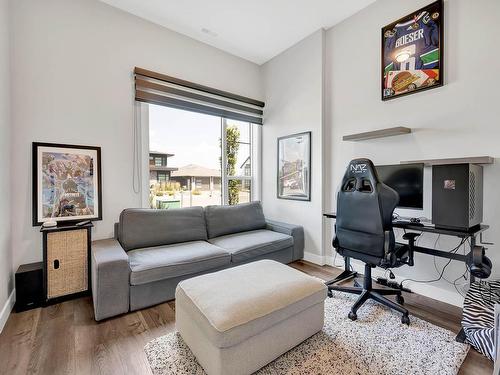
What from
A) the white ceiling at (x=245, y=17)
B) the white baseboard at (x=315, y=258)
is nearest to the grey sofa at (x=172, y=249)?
the white baseboard at (x=315, y=258)

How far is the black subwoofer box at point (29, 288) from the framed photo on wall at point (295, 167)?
117 inches

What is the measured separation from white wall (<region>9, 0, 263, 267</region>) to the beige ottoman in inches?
67.9

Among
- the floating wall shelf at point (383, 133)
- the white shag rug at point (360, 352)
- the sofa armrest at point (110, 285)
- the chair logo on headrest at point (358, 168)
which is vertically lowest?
the white shag rug at point (360, 352)

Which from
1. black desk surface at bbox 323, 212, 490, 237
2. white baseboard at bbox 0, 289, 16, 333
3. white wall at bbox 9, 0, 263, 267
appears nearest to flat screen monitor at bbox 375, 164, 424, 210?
black desk surface at bbox 323, 212, 490, 237

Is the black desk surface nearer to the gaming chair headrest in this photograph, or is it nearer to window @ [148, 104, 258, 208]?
the gaming chair headrest

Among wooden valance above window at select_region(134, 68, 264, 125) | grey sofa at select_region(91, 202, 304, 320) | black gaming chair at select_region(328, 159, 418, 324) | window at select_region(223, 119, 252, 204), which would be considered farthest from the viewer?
window at select_region(223, 119, 252, 204)

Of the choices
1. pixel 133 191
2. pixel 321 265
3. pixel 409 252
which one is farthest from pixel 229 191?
pixel 409 252

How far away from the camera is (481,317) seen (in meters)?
1.62

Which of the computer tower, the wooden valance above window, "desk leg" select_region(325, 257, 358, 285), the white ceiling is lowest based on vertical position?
"desk leg" select_region(325, 257, 358, 285)

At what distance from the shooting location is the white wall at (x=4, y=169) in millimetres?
1899

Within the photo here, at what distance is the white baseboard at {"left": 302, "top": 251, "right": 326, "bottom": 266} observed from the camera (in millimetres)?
3229

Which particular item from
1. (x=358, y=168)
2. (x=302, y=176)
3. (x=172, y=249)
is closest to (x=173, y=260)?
(x=172, y=249)

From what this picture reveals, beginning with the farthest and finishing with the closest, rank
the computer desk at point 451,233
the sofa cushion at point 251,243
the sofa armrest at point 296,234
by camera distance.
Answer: the sofa armrest at point 296,234, the sofa cushion at point 251,243, the computer desk at point 451,233

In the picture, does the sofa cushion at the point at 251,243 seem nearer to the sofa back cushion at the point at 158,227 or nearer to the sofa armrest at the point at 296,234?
the sofa armrest at the point at 296,234
